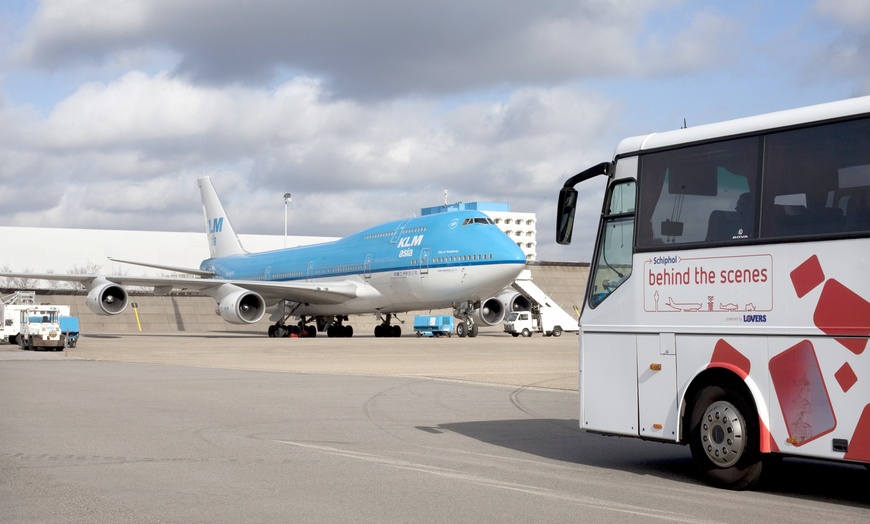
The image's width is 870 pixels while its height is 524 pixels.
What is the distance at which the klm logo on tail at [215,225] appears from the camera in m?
54.9

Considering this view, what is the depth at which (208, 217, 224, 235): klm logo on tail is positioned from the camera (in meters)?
54.9

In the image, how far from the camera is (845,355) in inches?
288

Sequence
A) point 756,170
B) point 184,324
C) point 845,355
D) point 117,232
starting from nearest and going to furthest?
1. point 845,355
2. point 756,170
3. point 184,324
4. point 117,232

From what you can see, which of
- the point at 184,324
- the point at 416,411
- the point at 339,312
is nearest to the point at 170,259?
the point at 184,324

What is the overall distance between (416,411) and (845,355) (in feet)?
24.5

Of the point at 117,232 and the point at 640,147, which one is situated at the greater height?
the point at 117,232

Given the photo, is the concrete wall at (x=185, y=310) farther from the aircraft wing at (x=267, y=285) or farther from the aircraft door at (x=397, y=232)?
the aircraft door at (x=397, y=232)

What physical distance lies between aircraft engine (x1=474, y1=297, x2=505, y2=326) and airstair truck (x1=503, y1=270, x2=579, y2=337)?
216 cm

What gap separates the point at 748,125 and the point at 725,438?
2603 mm

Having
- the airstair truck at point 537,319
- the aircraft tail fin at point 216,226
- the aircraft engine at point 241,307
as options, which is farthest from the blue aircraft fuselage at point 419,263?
the aircraft tail fin at point 216,226

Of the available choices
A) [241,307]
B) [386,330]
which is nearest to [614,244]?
[241,307]

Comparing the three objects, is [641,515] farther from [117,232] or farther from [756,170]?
[117,232]

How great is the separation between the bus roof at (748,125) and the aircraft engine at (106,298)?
1319 inches

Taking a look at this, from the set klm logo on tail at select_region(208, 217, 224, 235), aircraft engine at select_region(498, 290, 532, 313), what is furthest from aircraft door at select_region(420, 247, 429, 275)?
klm logo on tail at select_region(208, 217, 224, 235)
